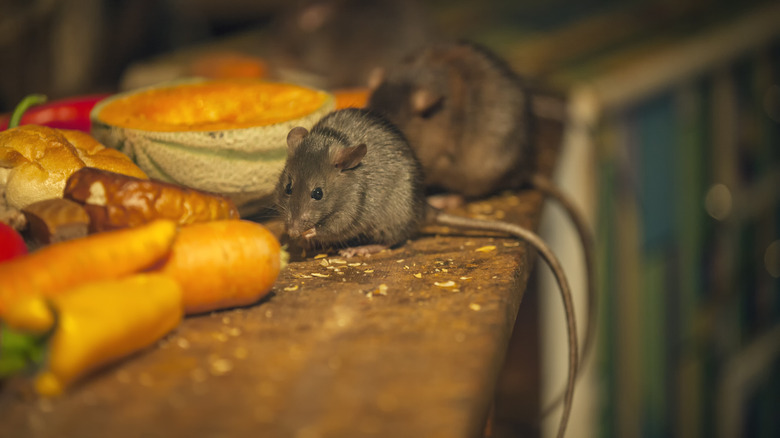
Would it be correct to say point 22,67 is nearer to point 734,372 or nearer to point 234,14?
point 234,14

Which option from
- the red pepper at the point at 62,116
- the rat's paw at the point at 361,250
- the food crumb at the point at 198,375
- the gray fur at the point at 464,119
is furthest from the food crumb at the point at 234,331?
the gray fur at the point at 464,119

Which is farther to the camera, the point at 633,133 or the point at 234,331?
the point at 633,133

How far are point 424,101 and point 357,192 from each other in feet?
1.97

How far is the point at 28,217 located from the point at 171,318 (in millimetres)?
342

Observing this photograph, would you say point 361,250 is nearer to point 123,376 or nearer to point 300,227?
point 300,227

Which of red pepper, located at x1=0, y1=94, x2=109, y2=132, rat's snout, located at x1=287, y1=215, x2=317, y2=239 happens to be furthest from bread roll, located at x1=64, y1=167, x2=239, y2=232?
red pepper, located at x1=0, y1=94, x2=109, y2=132

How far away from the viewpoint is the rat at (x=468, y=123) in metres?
2.19

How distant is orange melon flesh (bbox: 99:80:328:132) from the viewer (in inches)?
65.3

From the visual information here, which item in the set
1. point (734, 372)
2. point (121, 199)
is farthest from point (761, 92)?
point (121, 199)

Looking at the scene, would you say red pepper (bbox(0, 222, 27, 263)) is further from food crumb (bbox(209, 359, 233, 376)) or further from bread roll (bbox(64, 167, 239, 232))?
food crumb (bbox(209, 359, 233, 376))

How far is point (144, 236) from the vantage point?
44.0 inches

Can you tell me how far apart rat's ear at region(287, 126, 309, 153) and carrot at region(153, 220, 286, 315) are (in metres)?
0.35

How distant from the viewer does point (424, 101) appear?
215 cm

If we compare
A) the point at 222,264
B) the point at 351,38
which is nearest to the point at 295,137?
the point at 222,264
